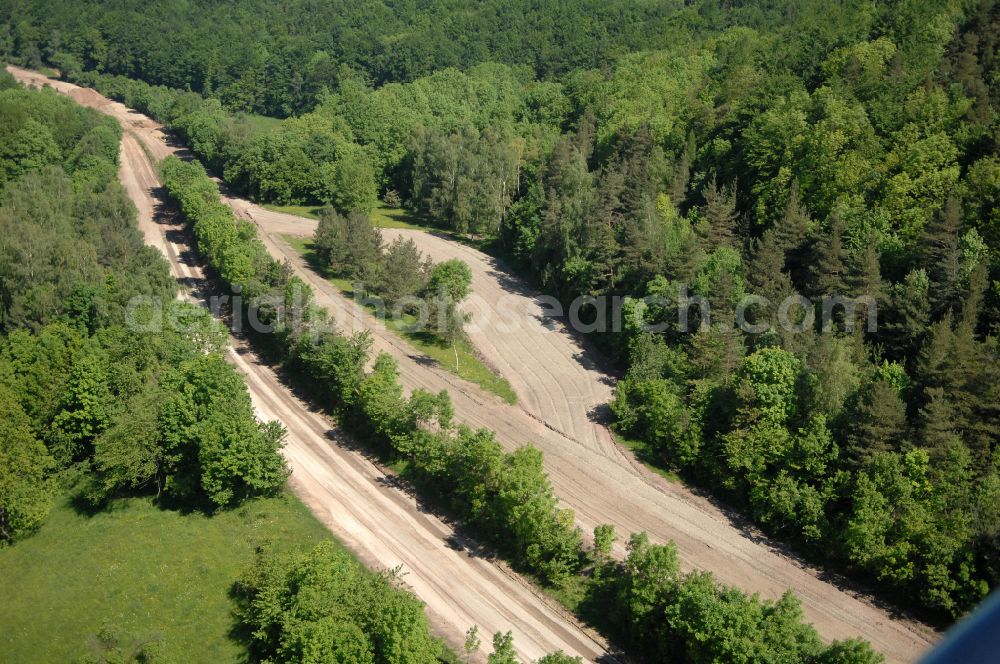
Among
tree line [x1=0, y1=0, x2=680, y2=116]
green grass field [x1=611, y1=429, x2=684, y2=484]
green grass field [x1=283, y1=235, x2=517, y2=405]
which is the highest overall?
tree line [x1=0, y1=0, x2=680, y2=116]

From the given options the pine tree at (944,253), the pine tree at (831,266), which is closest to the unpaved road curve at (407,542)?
the pine tree at (831,266)

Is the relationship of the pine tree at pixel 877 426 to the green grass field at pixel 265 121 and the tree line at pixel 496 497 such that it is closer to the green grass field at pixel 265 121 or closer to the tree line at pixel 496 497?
the tree line at pixel 496 497

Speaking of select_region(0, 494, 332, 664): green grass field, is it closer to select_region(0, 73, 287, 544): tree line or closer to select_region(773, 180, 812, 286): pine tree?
select_region(0, 73, 287, 544): tree line

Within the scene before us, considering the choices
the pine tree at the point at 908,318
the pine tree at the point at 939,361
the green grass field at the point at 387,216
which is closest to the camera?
the pine tree at the point at 939,361

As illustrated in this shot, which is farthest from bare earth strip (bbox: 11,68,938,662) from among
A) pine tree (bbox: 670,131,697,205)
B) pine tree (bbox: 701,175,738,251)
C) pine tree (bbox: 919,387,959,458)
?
pine tree (bbox: 670,131,697,205)

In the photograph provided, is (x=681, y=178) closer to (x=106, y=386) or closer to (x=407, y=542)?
(x=407, y=542)

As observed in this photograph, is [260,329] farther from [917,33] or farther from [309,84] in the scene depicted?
[309,84]
